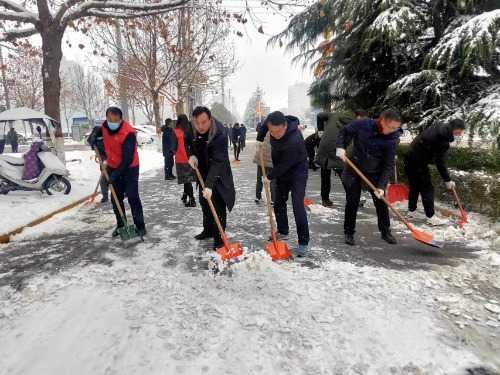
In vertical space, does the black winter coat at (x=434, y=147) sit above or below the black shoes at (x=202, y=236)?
above

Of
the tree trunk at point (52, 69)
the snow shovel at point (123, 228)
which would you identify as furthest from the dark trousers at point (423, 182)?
the tree trunk at point (52, 69)

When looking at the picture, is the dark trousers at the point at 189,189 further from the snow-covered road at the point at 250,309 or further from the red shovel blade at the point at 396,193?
the red shovel blade at the point at 396,193

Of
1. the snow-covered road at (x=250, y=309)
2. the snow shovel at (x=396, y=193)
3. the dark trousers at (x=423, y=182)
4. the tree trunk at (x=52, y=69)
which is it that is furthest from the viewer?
the tree trunk at (x=52, y=69)

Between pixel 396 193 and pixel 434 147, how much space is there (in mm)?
1421

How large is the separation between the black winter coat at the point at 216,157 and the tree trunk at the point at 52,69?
6.62m

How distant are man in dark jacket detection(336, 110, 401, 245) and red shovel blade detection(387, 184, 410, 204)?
1821mm

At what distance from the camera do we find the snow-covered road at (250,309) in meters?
2.32

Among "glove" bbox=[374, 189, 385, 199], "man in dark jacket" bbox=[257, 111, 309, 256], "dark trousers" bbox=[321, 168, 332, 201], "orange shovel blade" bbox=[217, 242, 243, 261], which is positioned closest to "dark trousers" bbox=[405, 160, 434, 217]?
"dark trousers" bbox=[321, 168, 332, 201]

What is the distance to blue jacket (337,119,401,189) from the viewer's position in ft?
13.9

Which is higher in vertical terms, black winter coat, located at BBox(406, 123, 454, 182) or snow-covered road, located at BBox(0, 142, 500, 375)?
black winter coat, located at BBox(406, 123, 454, 182)

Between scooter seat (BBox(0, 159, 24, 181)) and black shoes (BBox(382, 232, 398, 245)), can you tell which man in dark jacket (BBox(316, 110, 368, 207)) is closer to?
black shoes (BBox(382, 232, 398, 245))

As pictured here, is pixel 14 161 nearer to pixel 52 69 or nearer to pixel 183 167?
pixel 52 69

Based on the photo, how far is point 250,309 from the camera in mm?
2932

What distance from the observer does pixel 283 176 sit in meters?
4.25
